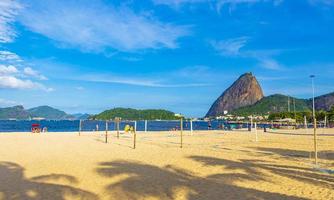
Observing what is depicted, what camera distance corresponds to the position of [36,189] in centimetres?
988

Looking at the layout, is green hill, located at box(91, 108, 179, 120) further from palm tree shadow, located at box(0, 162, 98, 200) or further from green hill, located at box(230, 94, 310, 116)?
palm tree shadow, located at box(0, 162, 98, 200)

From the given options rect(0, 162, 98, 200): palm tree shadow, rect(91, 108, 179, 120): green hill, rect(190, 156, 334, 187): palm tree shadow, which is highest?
rect(91, 108, 179, 120): green hill

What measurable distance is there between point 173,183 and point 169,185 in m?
0.29

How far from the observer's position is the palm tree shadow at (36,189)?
30.0 feet

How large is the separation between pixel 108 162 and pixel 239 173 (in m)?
5.48

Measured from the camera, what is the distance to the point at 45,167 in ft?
44.7

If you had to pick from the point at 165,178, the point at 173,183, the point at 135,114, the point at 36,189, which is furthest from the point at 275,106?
the point at 36,189

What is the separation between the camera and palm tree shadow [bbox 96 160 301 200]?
9.09 metres

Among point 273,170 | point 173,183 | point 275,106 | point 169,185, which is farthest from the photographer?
point 275,106

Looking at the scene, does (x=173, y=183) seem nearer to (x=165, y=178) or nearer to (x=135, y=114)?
(x=165, y=178)

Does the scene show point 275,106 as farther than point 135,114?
No

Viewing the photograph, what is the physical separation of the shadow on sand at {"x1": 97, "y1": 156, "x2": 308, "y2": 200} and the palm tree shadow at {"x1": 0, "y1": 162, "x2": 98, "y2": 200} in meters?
0.93

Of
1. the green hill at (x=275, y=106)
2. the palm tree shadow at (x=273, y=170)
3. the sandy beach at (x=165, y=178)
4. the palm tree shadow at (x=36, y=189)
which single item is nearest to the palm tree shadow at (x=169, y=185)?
the sandy beach at (x=165, y=178)

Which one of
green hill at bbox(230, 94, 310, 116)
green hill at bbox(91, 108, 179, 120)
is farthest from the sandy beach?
green hill at bbox(91, 108, 179, 120)
